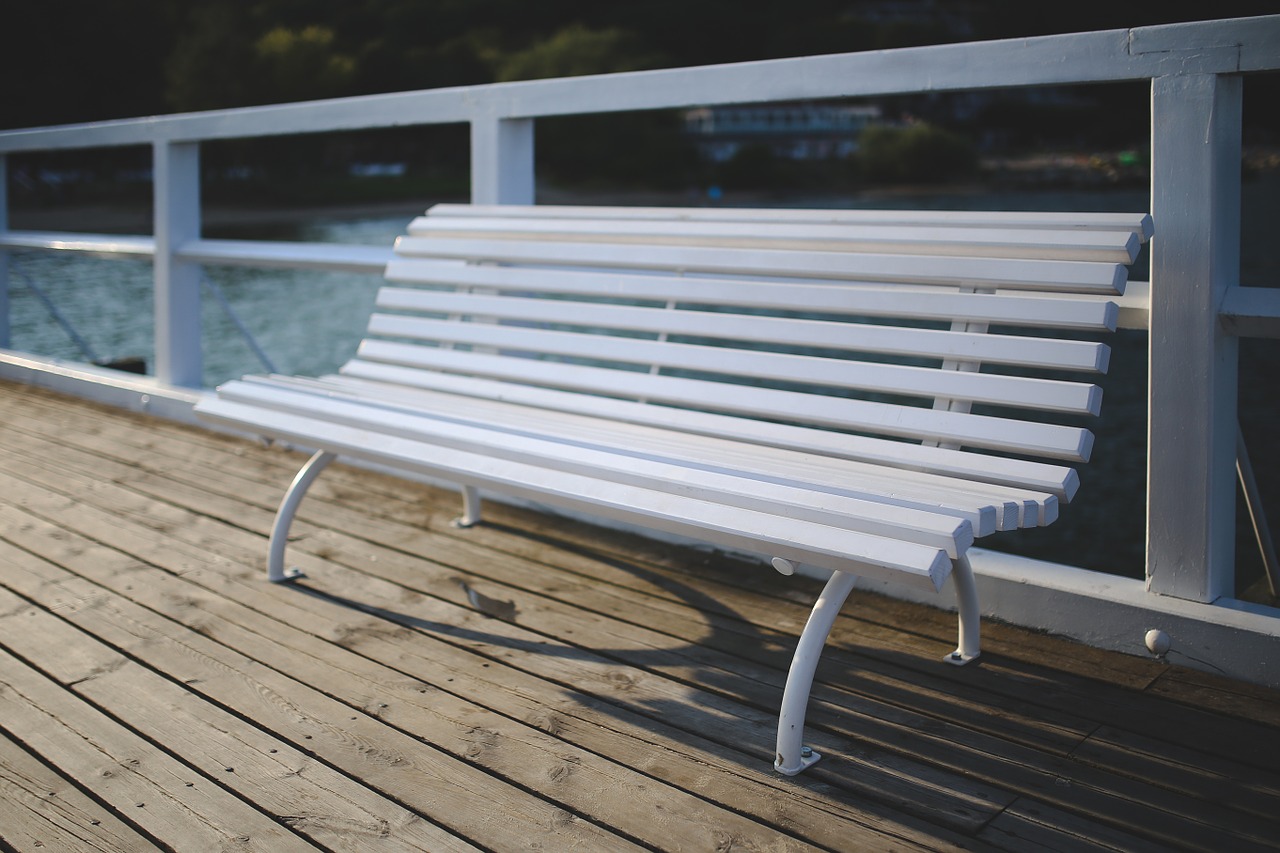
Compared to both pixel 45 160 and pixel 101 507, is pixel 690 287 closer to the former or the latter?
pixel 101 507

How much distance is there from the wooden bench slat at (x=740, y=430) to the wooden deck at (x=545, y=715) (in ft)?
1.00

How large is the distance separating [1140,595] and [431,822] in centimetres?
105

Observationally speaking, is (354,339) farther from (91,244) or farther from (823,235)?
(823,235)

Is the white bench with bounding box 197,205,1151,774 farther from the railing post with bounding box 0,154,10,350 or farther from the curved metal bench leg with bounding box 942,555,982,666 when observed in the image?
the railing post with bounding box 0,154,10,350

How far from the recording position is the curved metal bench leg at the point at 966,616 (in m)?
1.60

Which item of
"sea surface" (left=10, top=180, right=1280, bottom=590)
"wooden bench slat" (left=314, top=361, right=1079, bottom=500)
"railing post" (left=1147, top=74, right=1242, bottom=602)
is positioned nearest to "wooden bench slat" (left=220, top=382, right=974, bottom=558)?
"wooden bench slat" (left=314, top=361, right=1079, bottom=500)

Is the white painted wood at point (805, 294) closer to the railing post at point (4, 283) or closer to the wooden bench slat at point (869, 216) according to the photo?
the wooden bench slat at point (869, 216)

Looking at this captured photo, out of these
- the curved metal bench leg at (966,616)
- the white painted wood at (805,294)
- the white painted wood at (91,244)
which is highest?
the white painted wood at (91,244)

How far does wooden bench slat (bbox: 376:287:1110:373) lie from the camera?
145cm

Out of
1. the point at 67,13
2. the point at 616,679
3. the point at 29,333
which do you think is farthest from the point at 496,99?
the point at 67,13

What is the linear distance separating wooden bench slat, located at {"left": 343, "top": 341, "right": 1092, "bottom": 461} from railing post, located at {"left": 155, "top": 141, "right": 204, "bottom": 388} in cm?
142

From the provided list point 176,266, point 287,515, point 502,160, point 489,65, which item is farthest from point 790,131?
point 287,515

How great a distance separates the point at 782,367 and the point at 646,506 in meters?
0.38

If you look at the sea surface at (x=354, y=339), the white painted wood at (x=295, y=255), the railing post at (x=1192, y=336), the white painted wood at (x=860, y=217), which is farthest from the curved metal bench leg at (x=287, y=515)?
the sea surface at (x=354, y=339)
